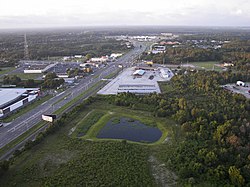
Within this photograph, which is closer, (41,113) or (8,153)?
(8,153)

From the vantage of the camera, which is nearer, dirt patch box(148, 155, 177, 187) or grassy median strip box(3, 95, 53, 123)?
dirt patch box(148, 155, 177, 187)

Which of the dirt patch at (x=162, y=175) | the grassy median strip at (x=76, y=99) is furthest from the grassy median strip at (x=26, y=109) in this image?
the dirt patch at (x=162, y=175)

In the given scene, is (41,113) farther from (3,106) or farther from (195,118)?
(195,118)

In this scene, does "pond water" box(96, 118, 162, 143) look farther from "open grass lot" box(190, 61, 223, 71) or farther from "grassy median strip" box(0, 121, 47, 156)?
"open grass lot" box(190, 61, 223, 71)

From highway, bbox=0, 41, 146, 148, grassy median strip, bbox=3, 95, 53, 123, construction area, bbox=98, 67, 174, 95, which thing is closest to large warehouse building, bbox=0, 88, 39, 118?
grassy median strip, bbox=3, 95, 53, 123

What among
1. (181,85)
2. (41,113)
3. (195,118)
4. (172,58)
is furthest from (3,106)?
(172,58)

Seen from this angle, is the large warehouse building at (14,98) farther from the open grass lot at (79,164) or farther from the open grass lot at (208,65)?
the open grass lot at (208,65)

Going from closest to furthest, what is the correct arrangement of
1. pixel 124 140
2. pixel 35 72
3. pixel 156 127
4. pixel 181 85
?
1. pixel 124 140
2. pixel 156 127
3. pixel 181 85
4. pixel 35 72
